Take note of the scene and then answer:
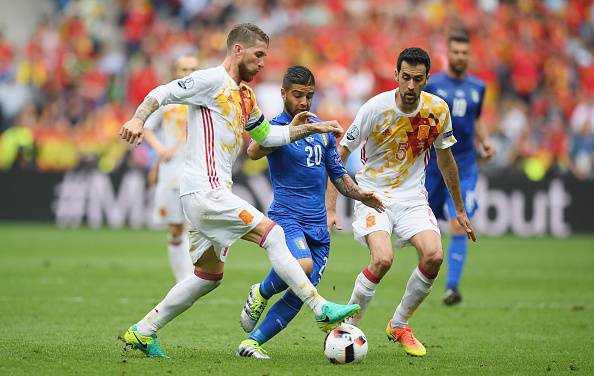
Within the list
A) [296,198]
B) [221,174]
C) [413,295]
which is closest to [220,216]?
[221,174]

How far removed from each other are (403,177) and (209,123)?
199cm

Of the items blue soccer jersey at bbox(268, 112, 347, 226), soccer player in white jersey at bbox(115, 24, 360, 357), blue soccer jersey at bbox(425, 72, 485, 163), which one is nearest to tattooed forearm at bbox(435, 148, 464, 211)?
blue soccer jersey at bbox(268, 112, 347, 226)

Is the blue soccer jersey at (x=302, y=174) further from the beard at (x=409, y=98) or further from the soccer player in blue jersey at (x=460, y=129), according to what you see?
the soccer player in blue jersey at (x=460, y=129)

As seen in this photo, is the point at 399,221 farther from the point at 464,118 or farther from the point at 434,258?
the point at 464,118

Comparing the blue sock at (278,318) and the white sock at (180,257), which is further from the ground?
the blue sock at (278,318)

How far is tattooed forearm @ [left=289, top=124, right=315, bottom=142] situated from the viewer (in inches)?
300

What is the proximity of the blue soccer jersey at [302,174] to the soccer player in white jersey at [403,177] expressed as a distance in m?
0.31

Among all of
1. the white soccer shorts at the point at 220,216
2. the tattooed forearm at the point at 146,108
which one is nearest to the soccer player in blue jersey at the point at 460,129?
the white soccer shorts at the point at 220,216

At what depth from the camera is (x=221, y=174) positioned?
295 inches

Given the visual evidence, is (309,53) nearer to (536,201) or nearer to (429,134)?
(536,201)

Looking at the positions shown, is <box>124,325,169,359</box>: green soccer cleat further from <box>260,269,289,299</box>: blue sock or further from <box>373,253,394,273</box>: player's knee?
<box>373,253,394,273</box>: player's knee

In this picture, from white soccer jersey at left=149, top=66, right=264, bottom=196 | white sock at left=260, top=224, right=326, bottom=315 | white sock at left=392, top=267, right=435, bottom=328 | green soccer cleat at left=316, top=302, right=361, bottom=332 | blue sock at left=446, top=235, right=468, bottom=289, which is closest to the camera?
green soccer cleat at left=316, top=302, right=361, bottom=332

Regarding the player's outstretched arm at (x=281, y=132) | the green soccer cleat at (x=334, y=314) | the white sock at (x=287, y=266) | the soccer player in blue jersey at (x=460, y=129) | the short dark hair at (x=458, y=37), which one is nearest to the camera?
the green soccer cleat at (x=334, y=314)

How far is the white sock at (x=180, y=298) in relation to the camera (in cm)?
775
